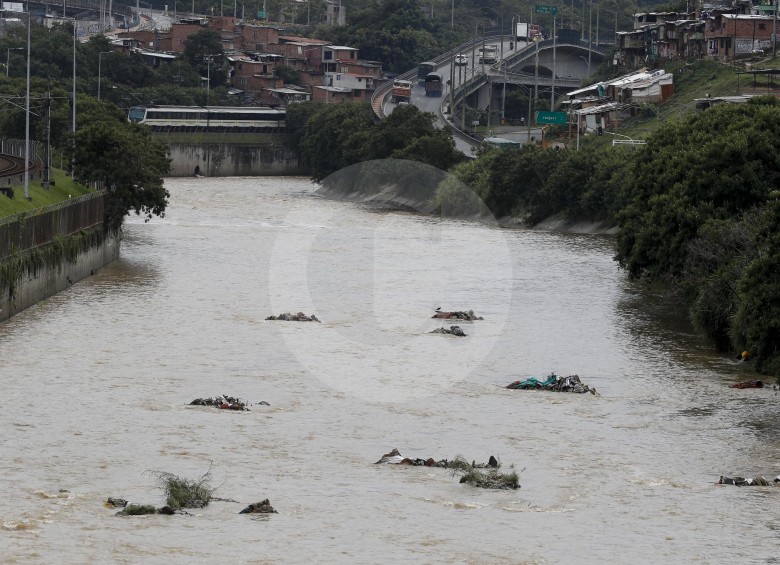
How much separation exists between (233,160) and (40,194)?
95.3 metres

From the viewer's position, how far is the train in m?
168

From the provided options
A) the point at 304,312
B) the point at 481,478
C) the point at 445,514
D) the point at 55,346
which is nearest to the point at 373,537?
the point at 445,514

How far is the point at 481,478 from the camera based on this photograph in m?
35.8

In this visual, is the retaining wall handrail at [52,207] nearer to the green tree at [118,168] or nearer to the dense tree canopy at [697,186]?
the green tree at [118,168]

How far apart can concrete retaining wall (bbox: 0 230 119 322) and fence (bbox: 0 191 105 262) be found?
1268mm

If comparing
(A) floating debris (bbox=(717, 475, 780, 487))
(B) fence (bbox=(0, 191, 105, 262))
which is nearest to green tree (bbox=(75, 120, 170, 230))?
(B) fence (bbox=(0, 191, 105, 262))

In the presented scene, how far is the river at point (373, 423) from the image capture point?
31.9 metres

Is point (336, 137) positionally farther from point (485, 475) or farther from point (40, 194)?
point (485, 475)

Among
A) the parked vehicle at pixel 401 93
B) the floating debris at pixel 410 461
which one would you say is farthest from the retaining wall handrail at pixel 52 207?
the parked vehicle at pixel 401 93

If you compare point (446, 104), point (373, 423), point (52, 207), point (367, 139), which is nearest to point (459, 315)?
point (52, 207)

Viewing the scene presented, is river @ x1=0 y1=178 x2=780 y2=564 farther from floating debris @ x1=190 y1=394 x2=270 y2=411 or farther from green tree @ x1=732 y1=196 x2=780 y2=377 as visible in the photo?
green tree @ x1=732 y1=196 x2=780 y2=377

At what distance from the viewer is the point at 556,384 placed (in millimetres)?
47812

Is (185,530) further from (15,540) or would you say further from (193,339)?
(193,339)

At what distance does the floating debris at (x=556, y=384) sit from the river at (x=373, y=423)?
23.7 inches
